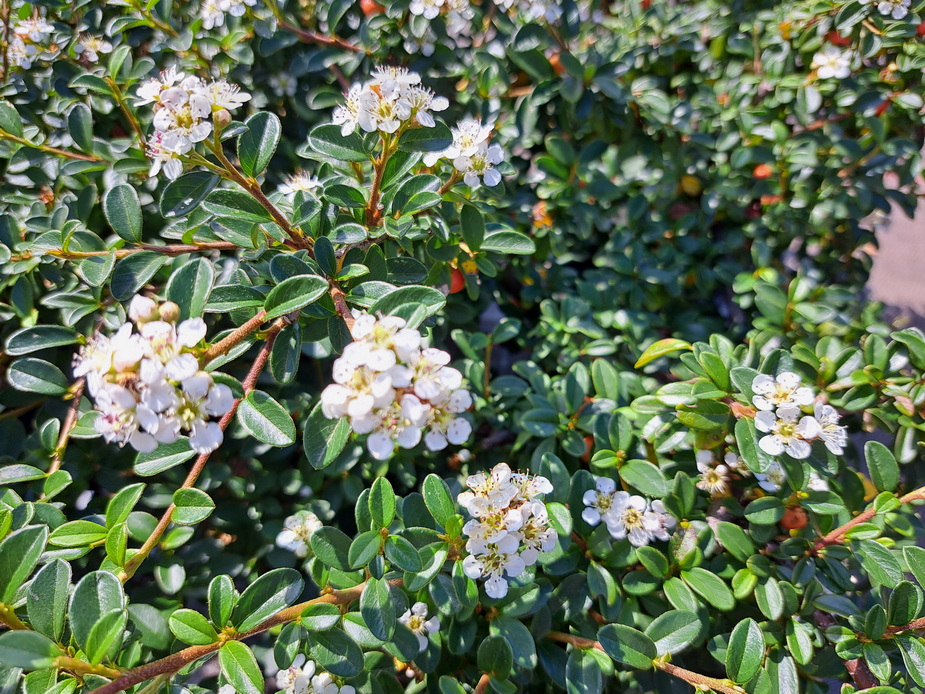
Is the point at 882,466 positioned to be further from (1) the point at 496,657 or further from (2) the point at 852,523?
(1) the point at 496,657

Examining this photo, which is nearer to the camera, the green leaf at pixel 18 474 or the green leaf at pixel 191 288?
the green leaf at pixel 191 288

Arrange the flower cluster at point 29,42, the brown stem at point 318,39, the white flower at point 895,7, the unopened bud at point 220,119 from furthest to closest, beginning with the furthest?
the brown stem at point 318,39, the white flower at point 895,7, the flower cluster at point 29,42, the unopened bud at point 220,119

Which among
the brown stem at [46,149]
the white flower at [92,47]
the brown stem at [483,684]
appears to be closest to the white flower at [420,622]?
→ the brown stem at [483,684]

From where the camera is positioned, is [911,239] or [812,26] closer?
[812,26]

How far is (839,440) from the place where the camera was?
37.3 inches

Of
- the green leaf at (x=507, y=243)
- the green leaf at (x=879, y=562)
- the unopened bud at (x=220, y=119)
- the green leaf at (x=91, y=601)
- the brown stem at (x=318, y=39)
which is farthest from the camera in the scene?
the brown stem at (x=318, y=39)

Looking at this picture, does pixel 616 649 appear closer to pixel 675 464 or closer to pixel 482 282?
pixel 675 464

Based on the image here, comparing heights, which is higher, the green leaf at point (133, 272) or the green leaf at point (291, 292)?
the green leaf at point (291, 292)

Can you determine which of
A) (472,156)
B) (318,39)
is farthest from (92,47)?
(472,156)

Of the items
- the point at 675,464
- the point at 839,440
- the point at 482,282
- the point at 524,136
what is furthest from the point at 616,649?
the point at 524,136

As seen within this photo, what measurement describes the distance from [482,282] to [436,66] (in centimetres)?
60

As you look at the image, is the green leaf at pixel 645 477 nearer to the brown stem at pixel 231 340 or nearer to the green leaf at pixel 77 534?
the brown stem at pixel 231 340

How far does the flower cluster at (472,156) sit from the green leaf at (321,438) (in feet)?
1.55

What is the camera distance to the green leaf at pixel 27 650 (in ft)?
2.05
